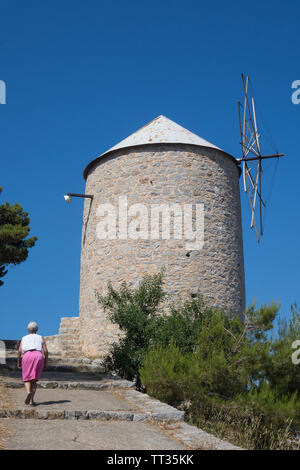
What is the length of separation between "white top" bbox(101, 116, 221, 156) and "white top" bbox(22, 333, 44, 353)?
8.22m

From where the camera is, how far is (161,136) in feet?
46.7

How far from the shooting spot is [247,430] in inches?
291

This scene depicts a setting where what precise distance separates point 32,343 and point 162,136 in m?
8.78

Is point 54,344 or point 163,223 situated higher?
point 163,223

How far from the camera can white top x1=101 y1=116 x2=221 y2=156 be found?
553 inches

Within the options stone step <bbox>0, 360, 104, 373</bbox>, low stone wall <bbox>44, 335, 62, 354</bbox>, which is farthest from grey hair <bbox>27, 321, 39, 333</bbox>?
low stone wall <bbox>44, 335, 62, 354</bbox>

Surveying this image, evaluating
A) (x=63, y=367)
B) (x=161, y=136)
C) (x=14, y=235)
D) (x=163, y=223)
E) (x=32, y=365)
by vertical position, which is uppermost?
(x=161, y=136)

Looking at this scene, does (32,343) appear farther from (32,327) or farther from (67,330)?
(67,330)

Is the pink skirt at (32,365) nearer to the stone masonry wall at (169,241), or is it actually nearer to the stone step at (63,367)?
the stone step at (63,367)

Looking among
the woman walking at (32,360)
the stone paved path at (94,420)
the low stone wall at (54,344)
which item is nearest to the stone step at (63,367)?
the stone paved path at (94,420)

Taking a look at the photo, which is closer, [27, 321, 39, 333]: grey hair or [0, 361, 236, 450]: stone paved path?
[0, 361, 236, 450]: stone paved path

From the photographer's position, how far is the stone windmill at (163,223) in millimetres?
13203

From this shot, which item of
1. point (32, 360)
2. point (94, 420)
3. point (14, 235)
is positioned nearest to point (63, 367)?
point (14, 235)

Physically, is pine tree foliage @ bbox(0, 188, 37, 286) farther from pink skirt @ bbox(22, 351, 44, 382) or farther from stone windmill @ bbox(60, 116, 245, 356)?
stone windmill @ bbox(60, 116, 245, 356)
